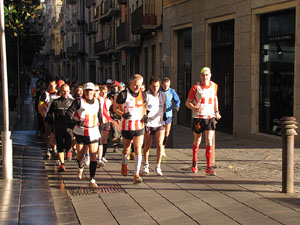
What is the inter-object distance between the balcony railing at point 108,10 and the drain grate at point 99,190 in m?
34.7

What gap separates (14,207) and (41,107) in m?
5.77

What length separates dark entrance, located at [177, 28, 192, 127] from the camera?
20.4m

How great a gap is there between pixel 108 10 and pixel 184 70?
80.9ft

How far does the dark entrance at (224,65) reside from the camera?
54.7 ft

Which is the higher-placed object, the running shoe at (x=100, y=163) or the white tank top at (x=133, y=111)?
the white tank top at (x=133, y=111)

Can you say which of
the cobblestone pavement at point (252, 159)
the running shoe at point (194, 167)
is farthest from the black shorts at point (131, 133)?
the cobblestone pavement at point (252, 159)

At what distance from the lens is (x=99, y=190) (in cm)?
817

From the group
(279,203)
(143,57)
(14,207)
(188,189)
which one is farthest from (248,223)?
(143,57)

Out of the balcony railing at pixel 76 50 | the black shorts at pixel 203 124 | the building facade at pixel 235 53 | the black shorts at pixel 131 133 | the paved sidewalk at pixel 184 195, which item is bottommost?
the paved sidewalk at pixel 184 195

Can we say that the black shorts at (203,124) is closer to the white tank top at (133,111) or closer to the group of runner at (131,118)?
the group of runner at (131,118)

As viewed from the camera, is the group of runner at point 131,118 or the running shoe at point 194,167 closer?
the group of runner at point 131,118

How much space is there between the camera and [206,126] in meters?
9.27

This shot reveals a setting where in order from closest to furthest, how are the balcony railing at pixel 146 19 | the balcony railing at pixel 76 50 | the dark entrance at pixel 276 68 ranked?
the dark entrance at pixel 276 68 < the balcony railing at pixel 146 19 < the balcony railing at pixel 76 50

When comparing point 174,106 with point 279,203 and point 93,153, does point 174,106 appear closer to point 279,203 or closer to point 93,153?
point 93,153
